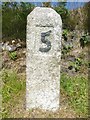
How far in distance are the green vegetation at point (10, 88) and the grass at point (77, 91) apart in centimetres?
74

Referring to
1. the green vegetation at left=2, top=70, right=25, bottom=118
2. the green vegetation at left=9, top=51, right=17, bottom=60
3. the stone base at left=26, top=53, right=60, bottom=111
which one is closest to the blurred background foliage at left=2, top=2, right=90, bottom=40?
the green vegetation at left=9, top=51, right=17, bottom=60

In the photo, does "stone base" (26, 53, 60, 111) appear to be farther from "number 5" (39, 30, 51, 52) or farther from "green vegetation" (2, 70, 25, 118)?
"green vegetation" (2, 70, 25, 118)

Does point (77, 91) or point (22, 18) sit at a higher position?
point (22, 18)

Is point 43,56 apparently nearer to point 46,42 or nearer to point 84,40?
point 46,42

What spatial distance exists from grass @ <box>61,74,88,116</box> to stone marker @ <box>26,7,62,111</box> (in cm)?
41

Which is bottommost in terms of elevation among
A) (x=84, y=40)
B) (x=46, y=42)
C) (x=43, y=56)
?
(x=84, y=40)

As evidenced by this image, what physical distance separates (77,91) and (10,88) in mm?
1098

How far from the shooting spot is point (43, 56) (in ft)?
15.9

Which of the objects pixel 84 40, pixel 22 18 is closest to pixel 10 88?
pixel 84 40

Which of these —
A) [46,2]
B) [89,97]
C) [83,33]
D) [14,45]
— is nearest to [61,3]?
[46,2]

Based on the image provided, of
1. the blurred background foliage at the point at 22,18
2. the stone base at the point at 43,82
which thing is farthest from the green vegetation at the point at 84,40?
the stone base at the point at 43,82

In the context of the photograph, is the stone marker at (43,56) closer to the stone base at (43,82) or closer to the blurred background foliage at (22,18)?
the stone base at (43,82)

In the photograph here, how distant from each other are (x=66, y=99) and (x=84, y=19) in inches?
132

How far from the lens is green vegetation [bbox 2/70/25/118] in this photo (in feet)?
17.4
